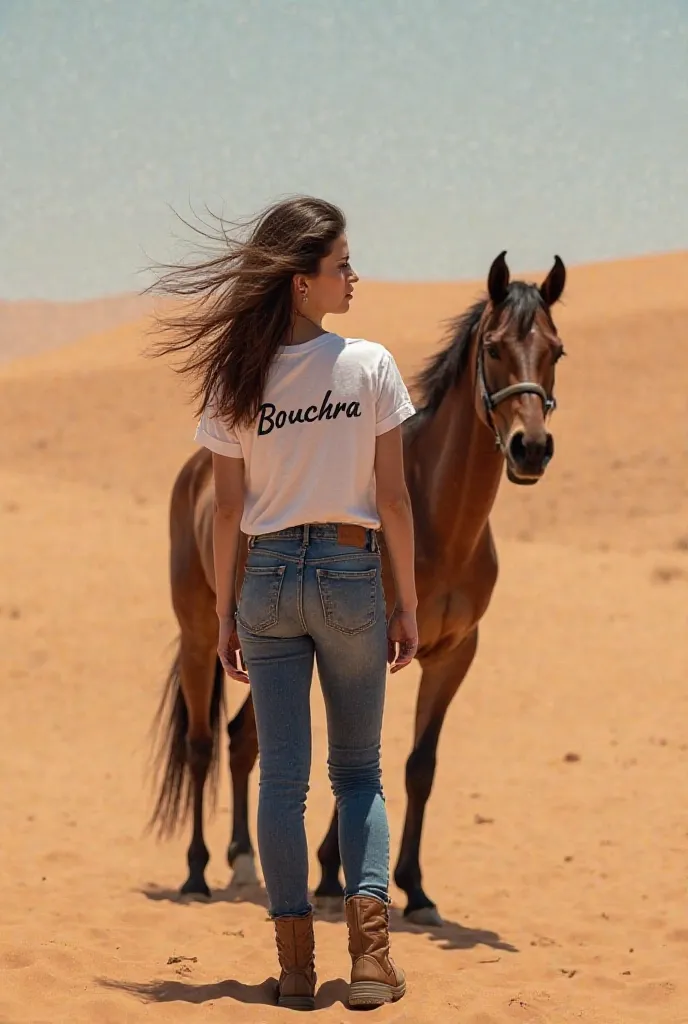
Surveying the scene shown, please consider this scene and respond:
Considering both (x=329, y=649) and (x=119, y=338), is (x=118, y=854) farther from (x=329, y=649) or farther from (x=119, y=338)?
(x=119, y=338)

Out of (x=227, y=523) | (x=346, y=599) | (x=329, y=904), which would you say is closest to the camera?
(x=346, y=599)

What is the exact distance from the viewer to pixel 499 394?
17.7 ft

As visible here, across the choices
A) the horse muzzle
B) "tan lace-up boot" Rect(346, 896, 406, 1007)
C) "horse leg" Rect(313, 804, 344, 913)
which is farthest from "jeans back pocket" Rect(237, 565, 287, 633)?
"horse leg" Rect(313, 804, 344, 913)

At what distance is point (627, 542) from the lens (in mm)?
19531

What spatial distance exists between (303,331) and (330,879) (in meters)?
3.42

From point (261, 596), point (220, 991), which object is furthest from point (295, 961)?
point (261, 596)

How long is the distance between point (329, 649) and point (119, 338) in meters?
43.8

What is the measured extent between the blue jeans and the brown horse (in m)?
1.76

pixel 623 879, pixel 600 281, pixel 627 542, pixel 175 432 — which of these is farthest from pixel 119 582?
pixel 600 281

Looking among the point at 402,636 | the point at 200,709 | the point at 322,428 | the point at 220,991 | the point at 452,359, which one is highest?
the point at 452,359

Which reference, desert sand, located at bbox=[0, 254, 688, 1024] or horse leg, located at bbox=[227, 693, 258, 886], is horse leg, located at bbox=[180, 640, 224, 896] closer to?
horse leg, located at bbox=[227, 693, 258, 886]

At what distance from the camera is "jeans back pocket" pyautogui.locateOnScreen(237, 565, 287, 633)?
11.6 feet

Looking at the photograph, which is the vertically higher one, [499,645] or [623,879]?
[499,645]

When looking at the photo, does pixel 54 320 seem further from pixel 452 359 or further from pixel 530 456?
pixel 530 456
